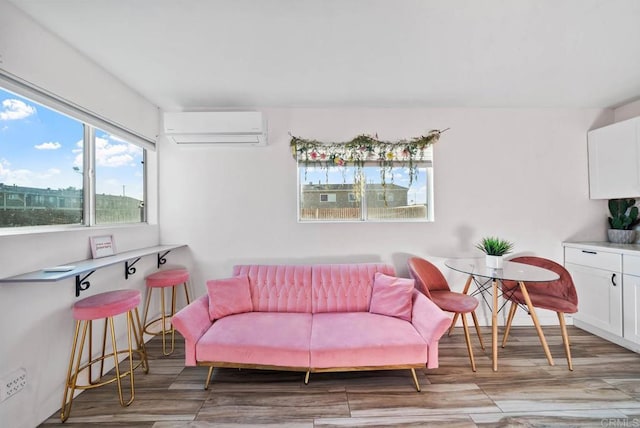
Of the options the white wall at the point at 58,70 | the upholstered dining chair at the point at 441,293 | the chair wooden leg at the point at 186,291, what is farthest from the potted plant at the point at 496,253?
the white wall at the point at 58,70

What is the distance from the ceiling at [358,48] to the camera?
1.49 meters

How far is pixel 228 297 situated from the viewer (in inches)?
86.8

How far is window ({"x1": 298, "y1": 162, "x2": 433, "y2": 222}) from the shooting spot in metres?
2.88

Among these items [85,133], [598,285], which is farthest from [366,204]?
[85,133]

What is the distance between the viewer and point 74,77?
183 cm

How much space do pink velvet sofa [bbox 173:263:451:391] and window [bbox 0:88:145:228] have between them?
118 cm

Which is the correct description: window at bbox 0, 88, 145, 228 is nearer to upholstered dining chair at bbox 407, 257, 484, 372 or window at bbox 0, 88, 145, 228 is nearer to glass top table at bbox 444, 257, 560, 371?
upholstered dining chair at bbox 407, 257, 484, 372

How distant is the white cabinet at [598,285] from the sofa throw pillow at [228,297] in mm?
3501

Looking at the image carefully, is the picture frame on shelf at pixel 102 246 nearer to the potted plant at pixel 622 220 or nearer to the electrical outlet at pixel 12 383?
the electrical outlet at pixel 12 383

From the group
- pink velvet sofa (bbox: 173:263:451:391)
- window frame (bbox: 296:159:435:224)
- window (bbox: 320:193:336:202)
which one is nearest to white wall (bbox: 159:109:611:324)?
window frame (bbox: 296:159:435:224)

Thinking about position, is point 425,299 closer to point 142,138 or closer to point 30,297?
point 30,297

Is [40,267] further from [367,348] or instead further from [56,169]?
[367,348]

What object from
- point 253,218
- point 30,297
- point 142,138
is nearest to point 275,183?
point 253,218

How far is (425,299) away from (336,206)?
1358 millimetres
